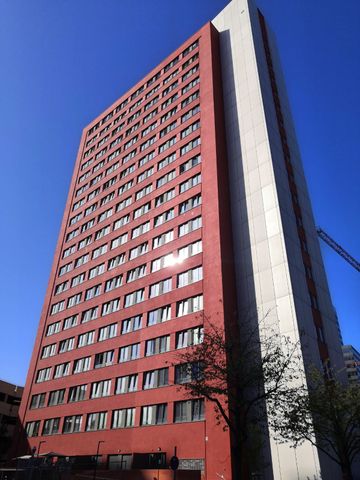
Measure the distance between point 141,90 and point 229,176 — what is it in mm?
35324

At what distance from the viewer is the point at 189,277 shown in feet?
144

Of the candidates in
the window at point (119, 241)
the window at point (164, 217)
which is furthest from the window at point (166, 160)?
the window at point (119, 241)

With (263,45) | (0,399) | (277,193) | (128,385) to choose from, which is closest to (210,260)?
(277,193)

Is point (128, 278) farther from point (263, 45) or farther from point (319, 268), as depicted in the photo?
point (263, 45)

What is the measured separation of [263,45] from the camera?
199 feet

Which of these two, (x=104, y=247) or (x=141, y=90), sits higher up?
(x=141, y=90)

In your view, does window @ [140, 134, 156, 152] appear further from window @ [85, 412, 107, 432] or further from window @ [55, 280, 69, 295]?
window @ [85, 412, 107, 432]

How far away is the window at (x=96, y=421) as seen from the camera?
44850 millimetres

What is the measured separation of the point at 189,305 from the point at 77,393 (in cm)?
2163

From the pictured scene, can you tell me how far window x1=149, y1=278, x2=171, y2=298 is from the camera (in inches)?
1823

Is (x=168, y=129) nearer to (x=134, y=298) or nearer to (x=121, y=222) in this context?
(x=121, y=222)

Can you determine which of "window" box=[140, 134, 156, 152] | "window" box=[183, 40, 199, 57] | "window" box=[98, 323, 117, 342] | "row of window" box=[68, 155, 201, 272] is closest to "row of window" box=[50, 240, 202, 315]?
"window" box=[98, 323, 117, 342]

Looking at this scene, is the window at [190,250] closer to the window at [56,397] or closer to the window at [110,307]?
the window at [110,307]

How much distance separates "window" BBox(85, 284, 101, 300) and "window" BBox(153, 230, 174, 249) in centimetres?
1272
